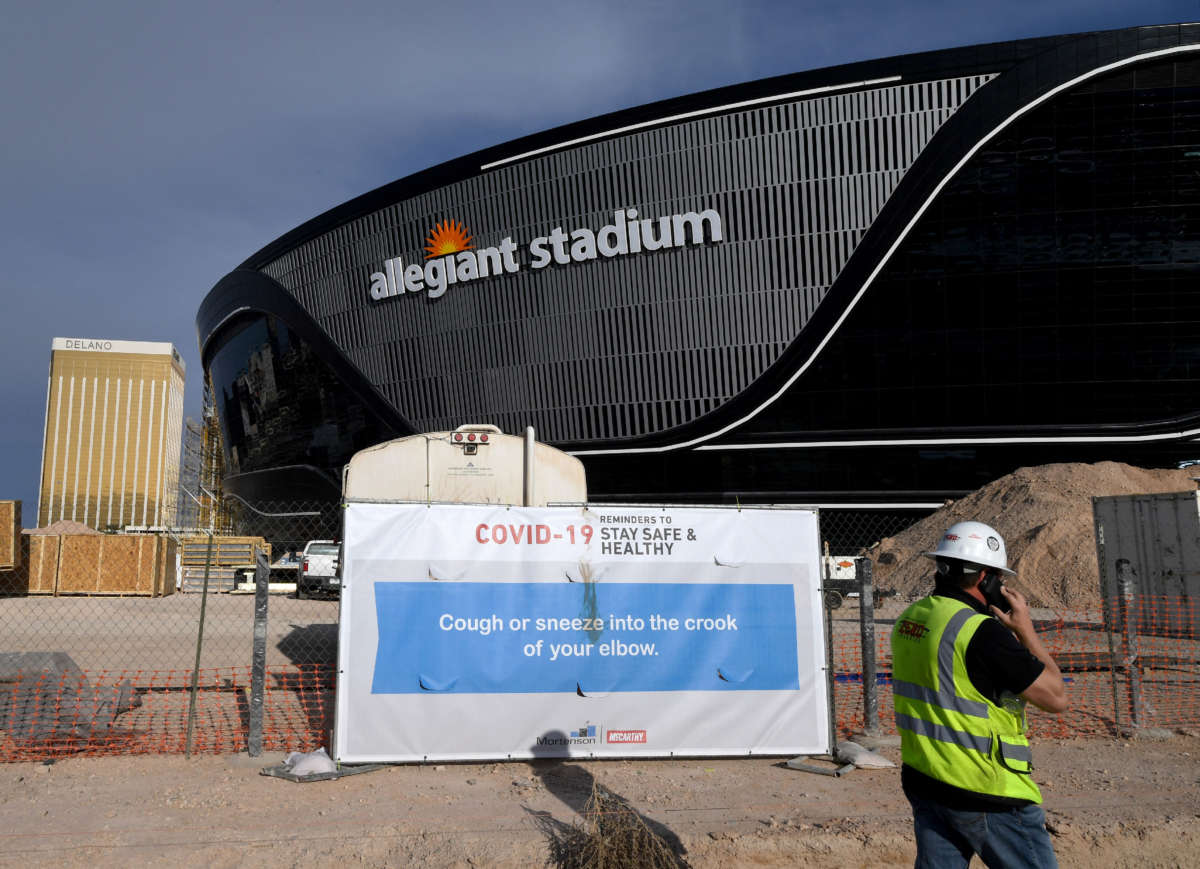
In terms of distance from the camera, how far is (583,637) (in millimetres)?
6891

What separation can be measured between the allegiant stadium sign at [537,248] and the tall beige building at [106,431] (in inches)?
6265

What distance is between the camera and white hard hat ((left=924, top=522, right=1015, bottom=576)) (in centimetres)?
334

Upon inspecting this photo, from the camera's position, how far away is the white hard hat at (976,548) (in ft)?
11.0

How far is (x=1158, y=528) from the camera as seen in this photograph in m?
17.3

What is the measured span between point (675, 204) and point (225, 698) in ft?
90.3

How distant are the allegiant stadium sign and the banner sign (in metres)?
27.2

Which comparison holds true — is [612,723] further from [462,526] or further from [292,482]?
[292,482]

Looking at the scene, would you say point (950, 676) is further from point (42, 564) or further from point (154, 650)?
point (42, 564)

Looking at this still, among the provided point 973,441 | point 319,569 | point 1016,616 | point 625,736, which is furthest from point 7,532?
point 973,441

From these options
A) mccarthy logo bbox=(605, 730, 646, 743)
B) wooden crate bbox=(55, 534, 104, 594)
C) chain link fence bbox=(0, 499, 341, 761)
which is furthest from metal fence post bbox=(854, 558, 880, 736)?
wooden crate bbox=(55, 534, 104, 594)

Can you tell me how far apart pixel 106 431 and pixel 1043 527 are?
195m

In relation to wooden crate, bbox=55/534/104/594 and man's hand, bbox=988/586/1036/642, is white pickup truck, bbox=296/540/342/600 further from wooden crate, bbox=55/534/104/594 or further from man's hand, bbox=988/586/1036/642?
man's hand, bbox=988/586/1036/642

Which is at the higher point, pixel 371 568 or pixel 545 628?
pixel 371 568

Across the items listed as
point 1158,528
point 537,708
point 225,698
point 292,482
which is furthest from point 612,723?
point 292,482
